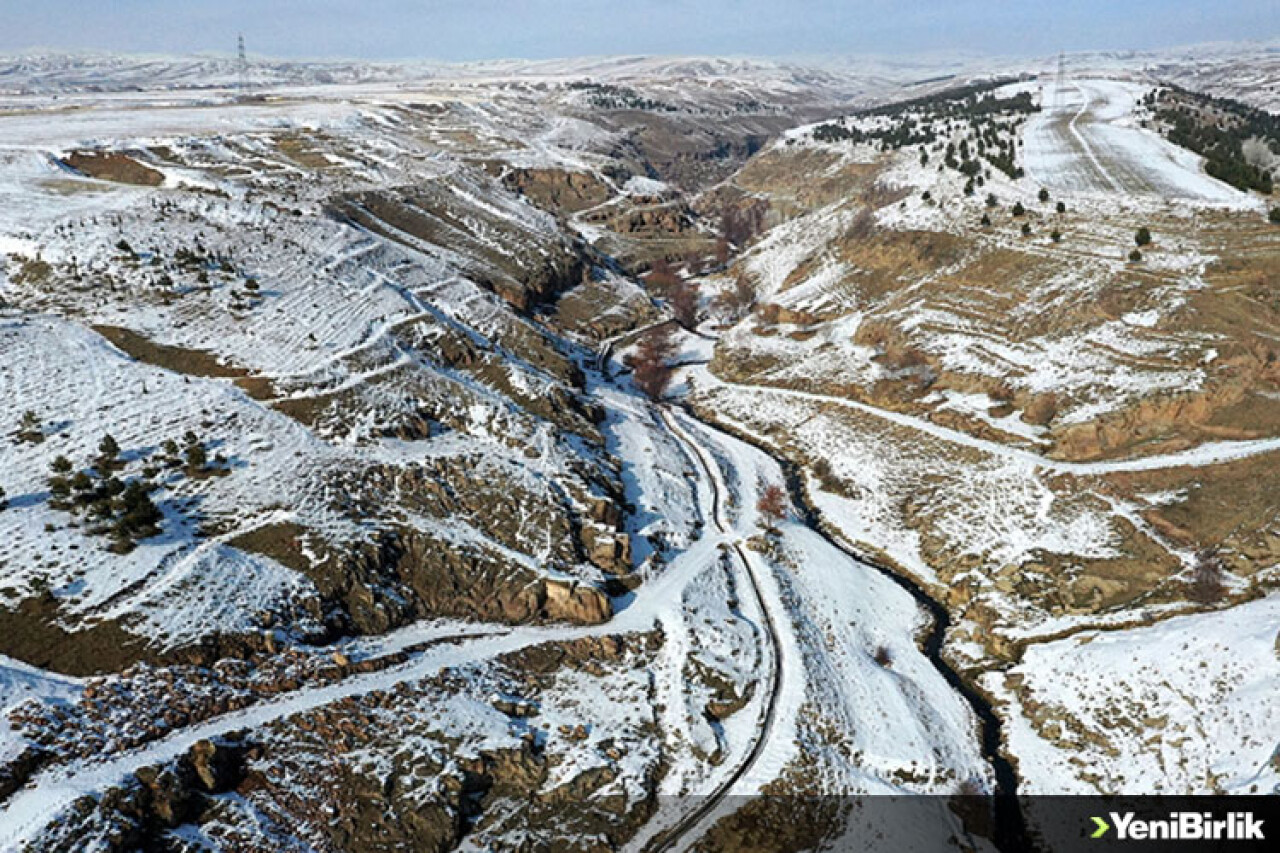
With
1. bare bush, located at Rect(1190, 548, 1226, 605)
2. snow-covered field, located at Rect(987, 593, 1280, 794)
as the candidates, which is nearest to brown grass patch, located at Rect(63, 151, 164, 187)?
snow-covered field, located at Rect(987, 593, 1280, 794)

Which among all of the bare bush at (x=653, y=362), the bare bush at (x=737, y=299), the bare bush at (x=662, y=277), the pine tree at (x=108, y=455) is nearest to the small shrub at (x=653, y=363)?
the bare bush at (x=653, y=362)

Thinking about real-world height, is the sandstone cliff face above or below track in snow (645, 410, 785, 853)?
above

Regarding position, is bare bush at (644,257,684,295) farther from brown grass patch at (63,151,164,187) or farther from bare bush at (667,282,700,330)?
brown grass patch at (63,151,164,187)

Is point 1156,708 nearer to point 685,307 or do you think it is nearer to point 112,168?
point 685,307

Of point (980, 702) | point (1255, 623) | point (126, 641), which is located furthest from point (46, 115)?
point (1255, 623)

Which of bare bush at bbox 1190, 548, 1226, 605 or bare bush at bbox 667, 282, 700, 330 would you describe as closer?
bare bush at bbox 1190, 548, 1226, 605

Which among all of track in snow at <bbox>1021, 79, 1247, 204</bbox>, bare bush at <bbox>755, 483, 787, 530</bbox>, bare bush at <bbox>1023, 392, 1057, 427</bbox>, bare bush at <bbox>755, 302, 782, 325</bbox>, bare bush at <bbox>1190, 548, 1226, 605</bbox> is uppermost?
track in snow at <bbox>1021, 79, 1247, 204</bbox>

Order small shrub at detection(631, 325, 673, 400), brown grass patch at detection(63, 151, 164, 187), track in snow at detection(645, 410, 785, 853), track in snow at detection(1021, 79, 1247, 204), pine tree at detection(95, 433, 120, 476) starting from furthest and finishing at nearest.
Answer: brown grass patch at detection(63, 151, 164, 187), track in snow at detection(1021, 79, 1247, 204), small shrub at detection(631, 325, 673, 400), pine tree at detection(95, 433, 120, 476), track in snow at detection(645, 410, 785, 853)

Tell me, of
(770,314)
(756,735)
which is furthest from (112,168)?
(756,735)
